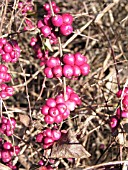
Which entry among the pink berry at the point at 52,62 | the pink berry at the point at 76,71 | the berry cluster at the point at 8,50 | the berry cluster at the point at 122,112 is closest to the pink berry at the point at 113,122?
the berry cluster at the point at 122,112

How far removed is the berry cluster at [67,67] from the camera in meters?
1.86

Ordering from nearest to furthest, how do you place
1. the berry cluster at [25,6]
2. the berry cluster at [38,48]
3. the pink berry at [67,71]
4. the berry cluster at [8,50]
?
the pink berry at [67,71] → the berry cluster at [8,50] → the berry cluster at [38,48] → the berry cluster at [25,6]

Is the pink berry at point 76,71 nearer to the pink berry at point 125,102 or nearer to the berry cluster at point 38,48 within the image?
the pink berry at point 125,102

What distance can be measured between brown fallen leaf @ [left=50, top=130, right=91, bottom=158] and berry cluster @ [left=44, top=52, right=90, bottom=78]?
346mm

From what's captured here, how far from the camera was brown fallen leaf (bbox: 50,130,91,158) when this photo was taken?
6.05ft

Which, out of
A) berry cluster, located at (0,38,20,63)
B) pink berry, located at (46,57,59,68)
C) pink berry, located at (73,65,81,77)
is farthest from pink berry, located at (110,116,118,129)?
berry cluster, located at (0,38,20,63)

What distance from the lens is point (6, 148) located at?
2.39 m

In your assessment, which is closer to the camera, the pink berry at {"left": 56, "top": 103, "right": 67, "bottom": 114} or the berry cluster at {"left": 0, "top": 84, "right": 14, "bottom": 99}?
the pink berry at {"left": 56, "top": 103, "right": 67, "bottom": 114}

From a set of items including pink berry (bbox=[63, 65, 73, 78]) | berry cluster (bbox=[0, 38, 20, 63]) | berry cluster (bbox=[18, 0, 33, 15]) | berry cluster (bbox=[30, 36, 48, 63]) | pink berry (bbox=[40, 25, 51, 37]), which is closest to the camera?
pink berry (bbox=[63, 65, 73, 78])

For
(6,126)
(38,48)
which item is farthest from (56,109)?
(38,48)

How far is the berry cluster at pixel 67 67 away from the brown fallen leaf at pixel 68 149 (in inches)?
13.6

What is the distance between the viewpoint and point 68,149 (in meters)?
1.87

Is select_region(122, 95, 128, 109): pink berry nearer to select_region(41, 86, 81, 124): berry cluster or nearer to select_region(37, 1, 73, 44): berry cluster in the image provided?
select_region(41, 86, 81, 124): berry cluster

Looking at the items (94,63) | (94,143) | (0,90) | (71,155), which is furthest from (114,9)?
(71,155)
